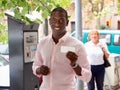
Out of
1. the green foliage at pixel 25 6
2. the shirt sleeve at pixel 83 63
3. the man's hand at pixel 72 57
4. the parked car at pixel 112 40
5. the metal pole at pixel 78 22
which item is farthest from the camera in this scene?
the parked car at pixel 112 40

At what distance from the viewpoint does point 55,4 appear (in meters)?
3.80

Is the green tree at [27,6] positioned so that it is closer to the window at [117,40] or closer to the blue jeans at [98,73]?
the blue jeans at [98,73]

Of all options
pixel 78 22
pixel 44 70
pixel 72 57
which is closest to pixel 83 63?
pixel 72 57

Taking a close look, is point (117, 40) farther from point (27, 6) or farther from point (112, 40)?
point (27, 6)

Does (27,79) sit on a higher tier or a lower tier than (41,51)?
lower

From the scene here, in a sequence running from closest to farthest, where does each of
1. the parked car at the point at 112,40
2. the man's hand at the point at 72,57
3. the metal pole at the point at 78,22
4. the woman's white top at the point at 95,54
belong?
the man's hand at the point at 72,57, the metal pole at the point at 78,22, the woman's white top at the point at 95,54, the parked car at the point at 112,40

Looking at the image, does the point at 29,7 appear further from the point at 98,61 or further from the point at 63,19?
the point at 98,61

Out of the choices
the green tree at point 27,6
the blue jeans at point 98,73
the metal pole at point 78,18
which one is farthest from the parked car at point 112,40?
the green tree at point 27,6

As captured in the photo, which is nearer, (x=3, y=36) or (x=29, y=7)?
(x=29, y=7)

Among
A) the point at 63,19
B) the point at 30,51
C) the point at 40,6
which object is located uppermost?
the point at 40,6

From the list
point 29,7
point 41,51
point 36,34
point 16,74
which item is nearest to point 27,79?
point 16,74

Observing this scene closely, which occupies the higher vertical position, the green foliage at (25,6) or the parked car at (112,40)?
the green foliage at (25,6)

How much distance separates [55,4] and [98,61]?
3.00m

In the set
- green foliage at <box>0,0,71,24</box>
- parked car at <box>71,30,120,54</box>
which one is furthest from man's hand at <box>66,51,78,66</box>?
parked car at <box>71,30,120,54</box>
